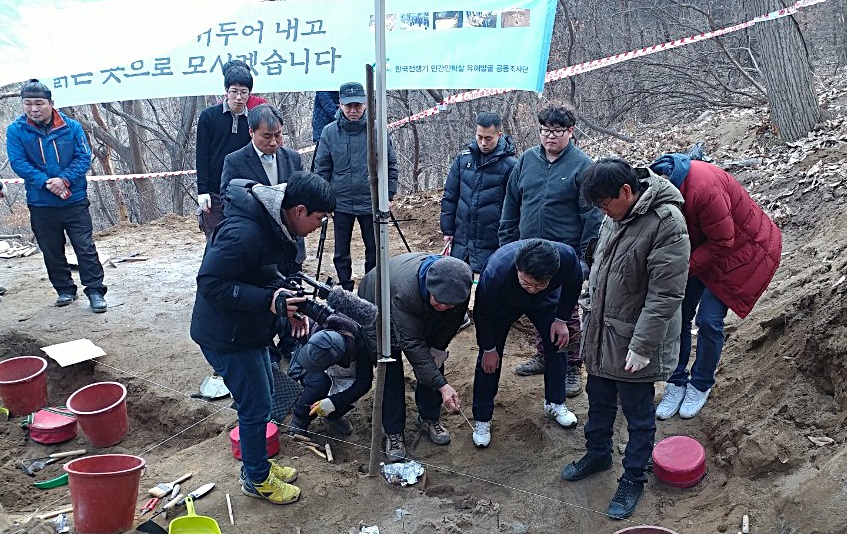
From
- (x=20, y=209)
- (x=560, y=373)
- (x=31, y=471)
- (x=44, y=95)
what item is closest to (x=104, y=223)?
(x=20, y=209)

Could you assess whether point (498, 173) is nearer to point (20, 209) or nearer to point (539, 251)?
point (539, 251)

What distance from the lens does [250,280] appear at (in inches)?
118

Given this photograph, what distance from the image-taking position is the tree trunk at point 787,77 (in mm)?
6945

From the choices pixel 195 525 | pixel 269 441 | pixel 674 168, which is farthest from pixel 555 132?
pixel 195 525

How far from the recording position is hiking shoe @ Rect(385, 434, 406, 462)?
149 inches

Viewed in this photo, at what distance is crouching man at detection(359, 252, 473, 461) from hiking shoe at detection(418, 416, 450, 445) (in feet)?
0.68

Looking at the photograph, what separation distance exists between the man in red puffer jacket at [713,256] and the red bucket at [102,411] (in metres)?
3.36

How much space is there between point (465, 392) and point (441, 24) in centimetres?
274

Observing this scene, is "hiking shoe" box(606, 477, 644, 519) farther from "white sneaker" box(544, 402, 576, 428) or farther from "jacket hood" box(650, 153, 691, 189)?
"jacket hood" box(650, 153, 691, 189)

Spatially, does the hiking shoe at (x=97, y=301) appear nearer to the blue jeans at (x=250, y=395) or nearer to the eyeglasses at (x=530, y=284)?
the blue jeans at (x=250, y=395)

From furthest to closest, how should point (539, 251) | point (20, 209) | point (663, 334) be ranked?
point (20, 209)
point (539, 251)
point (663, 334)

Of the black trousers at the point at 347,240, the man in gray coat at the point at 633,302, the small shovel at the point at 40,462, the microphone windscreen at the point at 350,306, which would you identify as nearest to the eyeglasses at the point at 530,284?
the man in gray coat at the point at 633,302

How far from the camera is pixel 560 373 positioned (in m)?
3.99

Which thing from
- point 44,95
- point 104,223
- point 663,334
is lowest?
point 104,223
